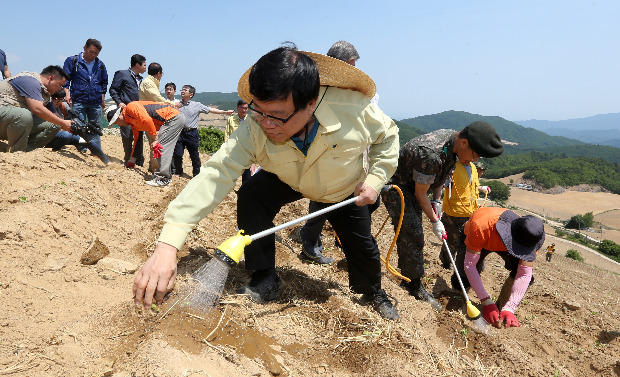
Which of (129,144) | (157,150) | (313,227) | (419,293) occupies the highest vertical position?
(157,150)

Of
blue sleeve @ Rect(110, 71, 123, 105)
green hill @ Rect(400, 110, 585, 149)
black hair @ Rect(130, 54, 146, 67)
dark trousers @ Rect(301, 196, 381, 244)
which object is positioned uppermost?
green hill @ Rect(400, 110, 585, 149)

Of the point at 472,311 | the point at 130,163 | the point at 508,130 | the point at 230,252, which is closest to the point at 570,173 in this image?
the point at 472,311

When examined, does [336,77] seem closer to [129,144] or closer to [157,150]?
[157,150]

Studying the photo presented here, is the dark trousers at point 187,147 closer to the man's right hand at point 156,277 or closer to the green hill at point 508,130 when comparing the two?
the man's right hand at point 156,277

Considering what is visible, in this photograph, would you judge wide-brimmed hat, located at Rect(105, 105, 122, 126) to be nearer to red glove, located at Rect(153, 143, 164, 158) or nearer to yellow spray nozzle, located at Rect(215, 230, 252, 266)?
red glove, located at Rect(153, 143, 164, 158)

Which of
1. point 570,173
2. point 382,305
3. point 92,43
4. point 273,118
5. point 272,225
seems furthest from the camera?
point 570,173

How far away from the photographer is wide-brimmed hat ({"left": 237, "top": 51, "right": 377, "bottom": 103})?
2.19 meters

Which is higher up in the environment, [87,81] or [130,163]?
[87,81]

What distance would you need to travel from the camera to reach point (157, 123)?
18.0 ft

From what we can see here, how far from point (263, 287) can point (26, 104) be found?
14.5 feet

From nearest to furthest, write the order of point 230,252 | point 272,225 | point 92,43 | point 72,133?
point 230,252, point 272,225, point 72,133, point 92,43

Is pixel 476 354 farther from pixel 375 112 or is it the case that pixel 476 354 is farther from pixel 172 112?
pixel 172 112

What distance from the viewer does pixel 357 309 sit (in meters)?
2.80

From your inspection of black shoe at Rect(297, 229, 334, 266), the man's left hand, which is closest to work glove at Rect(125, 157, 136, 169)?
black shoe at Rect(297, 229, 334, 266)
